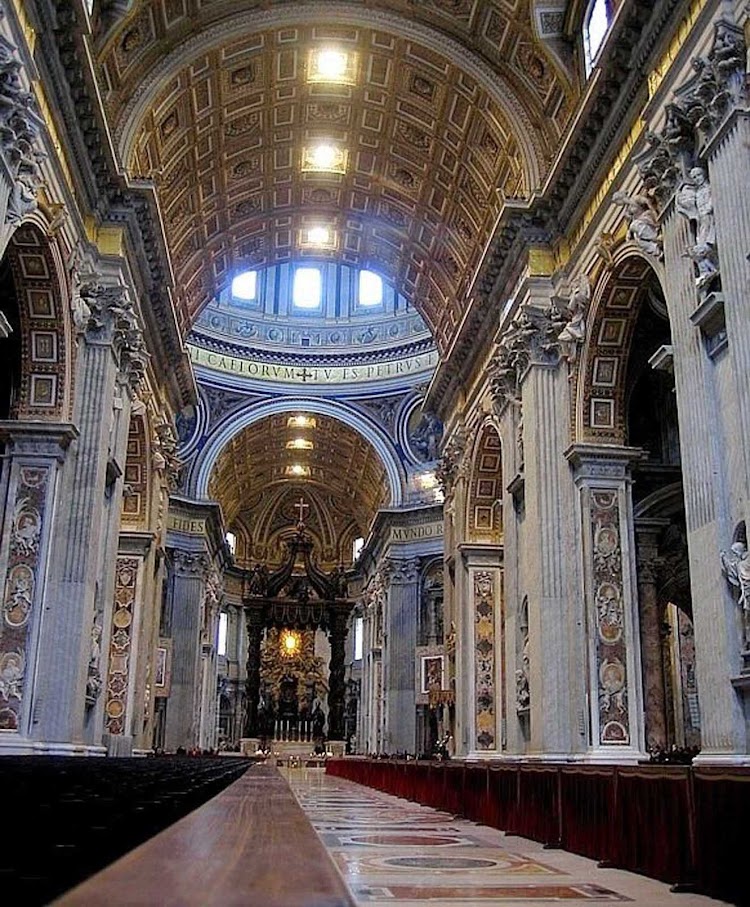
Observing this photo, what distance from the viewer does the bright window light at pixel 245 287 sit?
32688mm

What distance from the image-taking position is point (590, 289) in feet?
40.2

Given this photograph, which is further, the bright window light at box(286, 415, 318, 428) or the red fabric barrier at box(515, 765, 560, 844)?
the bright window light at box(286, 415, 318, 428)

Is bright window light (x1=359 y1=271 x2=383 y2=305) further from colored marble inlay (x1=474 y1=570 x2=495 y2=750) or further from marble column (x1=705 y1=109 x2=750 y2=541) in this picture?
marble column (x1=705 y1=109 x2=750 y2=541)

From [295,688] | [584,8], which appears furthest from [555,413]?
[295,688]

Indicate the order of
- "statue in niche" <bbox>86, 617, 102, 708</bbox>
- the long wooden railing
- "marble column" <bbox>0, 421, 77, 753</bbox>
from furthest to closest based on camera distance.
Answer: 1. "statue in niche" <bbox>86, 617, 102, 708</bbox>
2. "marble column" <bbox>0, 421, 77, 753</bbox>
3. the long wooden railing

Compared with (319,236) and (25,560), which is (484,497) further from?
(25,560)

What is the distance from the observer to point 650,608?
1410cm

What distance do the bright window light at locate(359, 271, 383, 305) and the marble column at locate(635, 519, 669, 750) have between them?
20631 millimetres

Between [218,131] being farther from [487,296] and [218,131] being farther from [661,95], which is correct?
[661,95]

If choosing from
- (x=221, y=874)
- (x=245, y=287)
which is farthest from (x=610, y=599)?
(x=245, y=287)

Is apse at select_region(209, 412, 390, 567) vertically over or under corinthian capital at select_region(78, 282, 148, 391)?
over

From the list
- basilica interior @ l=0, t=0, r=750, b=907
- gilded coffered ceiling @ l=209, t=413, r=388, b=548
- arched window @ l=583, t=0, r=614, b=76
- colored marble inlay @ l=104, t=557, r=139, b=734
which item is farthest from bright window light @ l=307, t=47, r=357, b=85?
gilded coffered ceiling @ l=209, t=413, r=388, b=548

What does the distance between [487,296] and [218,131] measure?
5.31m

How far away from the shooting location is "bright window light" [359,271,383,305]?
33.5m
